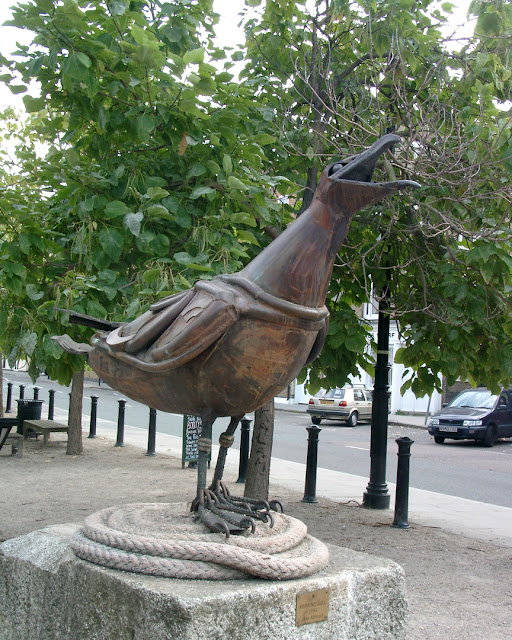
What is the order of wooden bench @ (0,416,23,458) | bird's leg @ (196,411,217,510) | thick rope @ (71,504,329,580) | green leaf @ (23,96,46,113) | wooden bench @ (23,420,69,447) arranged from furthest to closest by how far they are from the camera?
wooden bench @ (23,420,69,447)
wooden bench @ (0,416,23,458)
green leaf @ (23,96,46,113)
bird's leg @ (196,411,217,510)
thick rope @ (71,504,329,580)

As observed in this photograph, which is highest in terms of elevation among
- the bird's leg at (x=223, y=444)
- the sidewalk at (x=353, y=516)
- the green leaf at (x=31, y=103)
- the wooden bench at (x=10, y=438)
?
the green leaf at (x=31, y=103)

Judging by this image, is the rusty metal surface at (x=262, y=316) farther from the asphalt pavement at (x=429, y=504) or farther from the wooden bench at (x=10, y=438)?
the wooden bench at (x=10, y=438)

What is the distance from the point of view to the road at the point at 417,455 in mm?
11586

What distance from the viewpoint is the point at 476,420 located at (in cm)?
1802

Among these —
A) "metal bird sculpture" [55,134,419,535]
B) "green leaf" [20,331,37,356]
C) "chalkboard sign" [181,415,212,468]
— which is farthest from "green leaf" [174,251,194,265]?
"chalkboard sign" [181,415,212,468]

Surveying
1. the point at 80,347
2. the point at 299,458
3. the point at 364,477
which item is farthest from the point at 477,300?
the point at 299,458

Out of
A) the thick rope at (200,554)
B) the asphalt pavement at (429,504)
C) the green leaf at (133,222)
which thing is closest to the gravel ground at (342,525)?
the asphalt pavement at (429,504)

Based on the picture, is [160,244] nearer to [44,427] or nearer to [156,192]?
[156,192]

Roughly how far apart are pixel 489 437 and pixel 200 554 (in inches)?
652

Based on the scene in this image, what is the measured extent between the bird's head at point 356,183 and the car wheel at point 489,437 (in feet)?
53.6

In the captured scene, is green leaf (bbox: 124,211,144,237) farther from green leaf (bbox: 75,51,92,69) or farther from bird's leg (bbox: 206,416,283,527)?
bird's leg (bbox: 206,416,283,527)

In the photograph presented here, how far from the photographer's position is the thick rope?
3074 mm

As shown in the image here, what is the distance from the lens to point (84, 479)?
10.2 meters

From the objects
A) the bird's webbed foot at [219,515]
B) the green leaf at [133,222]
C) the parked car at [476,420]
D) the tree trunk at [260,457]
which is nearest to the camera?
the bird's webbed foot at [219,515]
